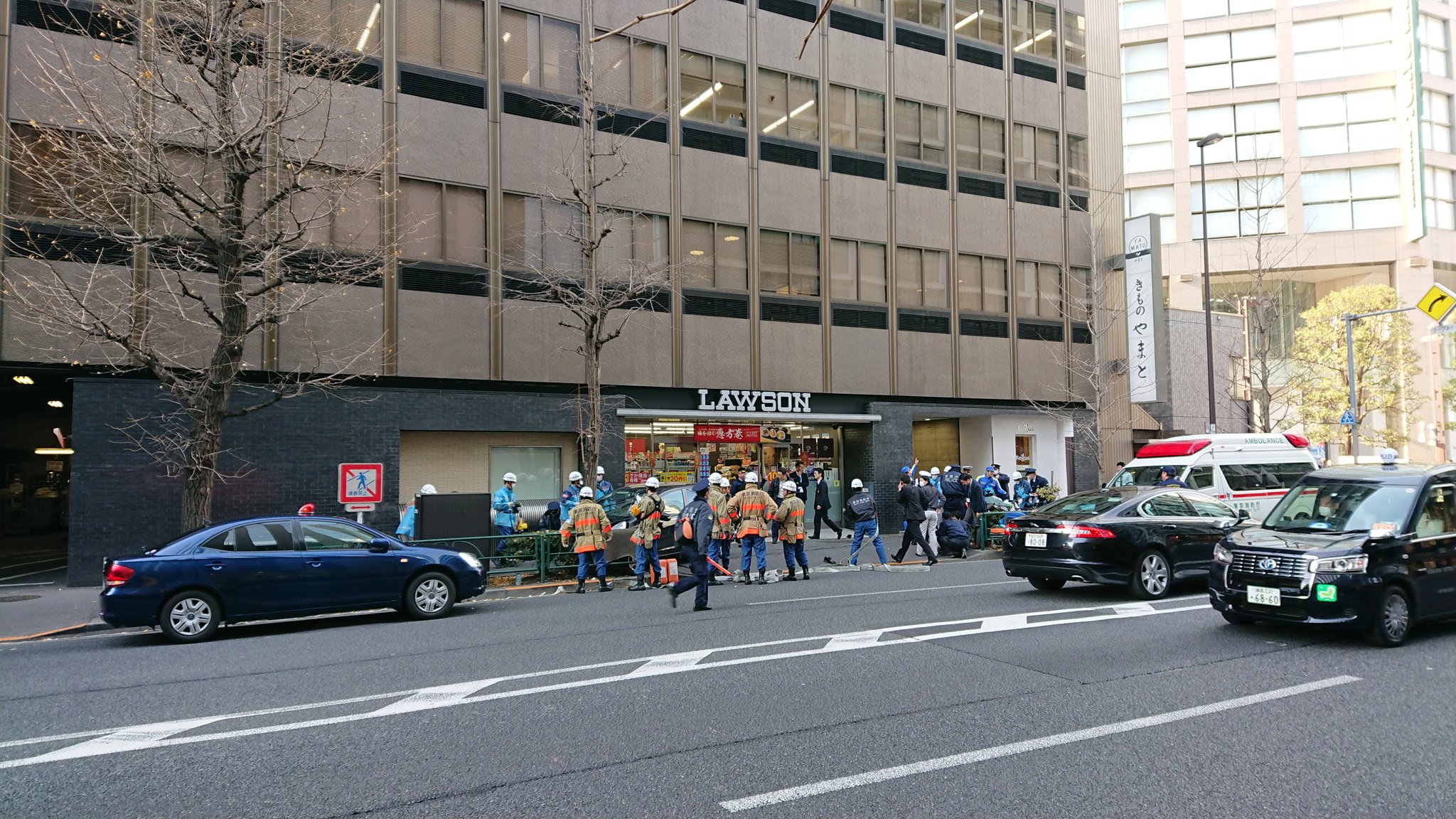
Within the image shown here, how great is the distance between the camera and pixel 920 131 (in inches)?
1040

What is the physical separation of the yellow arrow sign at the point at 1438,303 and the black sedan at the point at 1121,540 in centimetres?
606

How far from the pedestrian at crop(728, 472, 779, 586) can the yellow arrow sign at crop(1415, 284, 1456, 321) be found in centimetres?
1136

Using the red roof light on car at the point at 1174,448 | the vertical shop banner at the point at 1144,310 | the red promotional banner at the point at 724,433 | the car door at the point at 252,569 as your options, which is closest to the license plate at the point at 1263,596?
the red roof light on car at the point at 1174,448

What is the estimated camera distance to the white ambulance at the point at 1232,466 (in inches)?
693

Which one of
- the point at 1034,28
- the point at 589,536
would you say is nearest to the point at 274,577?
the point at 589,536

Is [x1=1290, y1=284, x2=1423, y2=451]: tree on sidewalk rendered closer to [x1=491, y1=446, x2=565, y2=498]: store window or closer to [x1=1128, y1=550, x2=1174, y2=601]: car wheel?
[x1=1128, y1=550, x2=1174, y2=601]: car wheel

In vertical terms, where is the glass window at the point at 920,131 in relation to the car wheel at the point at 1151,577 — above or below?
above

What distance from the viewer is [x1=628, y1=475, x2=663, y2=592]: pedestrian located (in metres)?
14.4

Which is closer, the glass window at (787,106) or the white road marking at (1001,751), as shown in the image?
the white road marking at (1001,751)

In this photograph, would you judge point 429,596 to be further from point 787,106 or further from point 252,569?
point 787,106

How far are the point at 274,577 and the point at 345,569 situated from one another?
0.79 metres

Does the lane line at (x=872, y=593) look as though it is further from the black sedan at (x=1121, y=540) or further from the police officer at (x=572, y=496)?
the police officer at (x=572, y=496)

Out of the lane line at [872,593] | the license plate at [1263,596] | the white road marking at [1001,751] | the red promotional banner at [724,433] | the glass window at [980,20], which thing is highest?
the glass window at [980,20]

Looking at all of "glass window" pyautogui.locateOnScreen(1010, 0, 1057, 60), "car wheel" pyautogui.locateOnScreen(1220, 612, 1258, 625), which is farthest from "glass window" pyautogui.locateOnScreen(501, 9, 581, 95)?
"car wheel" pyautogui.locateOnScreen(1220, 612, 1258, 625)
